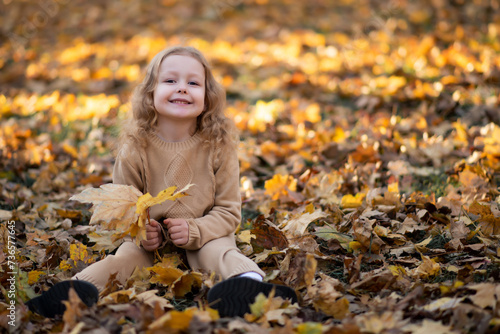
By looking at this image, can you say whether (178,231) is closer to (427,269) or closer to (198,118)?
(198,118)

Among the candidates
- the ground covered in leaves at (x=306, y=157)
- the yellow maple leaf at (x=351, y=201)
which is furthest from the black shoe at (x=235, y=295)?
the yellow maple leaf at (x=351, y=201)

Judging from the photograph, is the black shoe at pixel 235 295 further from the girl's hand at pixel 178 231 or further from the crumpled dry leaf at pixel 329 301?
the girl's hand at pixel 178 231

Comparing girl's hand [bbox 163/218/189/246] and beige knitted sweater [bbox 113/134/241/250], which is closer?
girl's hand [bbox 163/218/189/246]

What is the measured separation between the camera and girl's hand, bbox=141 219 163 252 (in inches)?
81.4

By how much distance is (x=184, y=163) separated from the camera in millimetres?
2234

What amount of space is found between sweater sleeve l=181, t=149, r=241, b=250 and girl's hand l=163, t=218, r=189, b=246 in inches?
1.4

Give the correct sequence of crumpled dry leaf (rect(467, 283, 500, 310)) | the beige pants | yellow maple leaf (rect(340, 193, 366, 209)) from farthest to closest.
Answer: yellow maple leaf (rect(340, 193, 366, 209)), the beige pants, crumpled dry leaf (rect(467, 283, 500, 310))

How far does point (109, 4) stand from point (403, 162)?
6.78m

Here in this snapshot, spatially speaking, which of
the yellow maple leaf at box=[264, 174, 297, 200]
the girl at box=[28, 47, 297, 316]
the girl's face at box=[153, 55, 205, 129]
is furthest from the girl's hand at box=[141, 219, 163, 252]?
the yellow maple leaf at box=[264, 174, 297, 200]

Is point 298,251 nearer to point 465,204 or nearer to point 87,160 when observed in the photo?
point 465,204

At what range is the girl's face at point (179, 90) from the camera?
221 centimetres

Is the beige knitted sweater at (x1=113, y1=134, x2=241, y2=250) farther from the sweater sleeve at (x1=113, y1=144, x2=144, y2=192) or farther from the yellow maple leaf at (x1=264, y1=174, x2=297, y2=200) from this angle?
the yellow maple leaf at (x1=264, y1=174, x2=297, y2=200)

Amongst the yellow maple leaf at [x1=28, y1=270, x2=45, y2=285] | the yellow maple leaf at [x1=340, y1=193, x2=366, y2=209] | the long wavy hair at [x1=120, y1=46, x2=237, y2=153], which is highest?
the long wavy hair at [x1=120, y1=46, x2=237, y2=153]

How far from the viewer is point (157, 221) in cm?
222
